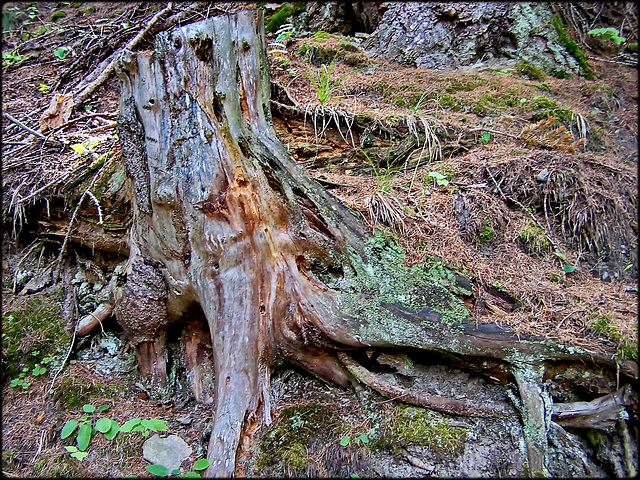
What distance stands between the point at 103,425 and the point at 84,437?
0.12 m

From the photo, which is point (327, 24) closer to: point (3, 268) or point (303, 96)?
point (303, 96)

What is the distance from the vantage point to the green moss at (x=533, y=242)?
3.07m

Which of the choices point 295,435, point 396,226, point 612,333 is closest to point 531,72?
point 396,226

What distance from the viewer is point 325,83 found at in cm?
414

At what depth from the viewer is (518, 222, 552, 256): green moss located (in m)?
3.07

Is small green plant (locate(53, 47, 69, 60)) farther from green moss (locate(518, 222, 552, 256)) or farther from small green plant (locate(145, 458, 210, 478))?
green moss (locate(518, 222, 552, 256))

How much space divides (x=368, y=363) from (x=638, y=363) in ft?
5.23

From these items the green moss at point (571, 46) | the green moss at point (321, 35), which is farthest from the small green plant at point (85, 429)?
the green moss at point (571, 46)

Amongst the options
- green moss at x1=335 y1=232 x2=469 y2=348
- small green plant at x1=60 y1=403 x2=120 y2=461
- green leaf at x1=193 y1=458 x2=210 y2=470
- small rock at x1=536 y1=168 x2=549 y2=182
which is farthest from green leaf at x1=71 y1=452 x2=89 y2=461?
small rock at x1=536 y1=168 x2=549 y2=182

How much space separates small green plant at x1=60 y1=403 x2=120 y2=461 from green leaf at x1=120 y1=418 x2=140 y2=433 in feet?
0.30

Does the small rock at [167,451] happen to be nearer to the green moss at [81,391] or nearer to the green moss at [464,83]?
the green moss at [81,391]

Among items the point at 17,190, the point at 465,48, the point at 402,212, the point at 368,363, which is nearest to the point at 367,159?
the point at 402,212

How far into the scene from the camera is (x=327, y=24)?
19.6ft

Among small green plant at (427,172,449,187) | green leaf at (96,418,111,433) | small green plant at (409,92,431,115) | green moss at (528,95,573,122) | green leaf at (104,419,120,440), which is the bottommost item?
green leaf at (104,419,120,440)
